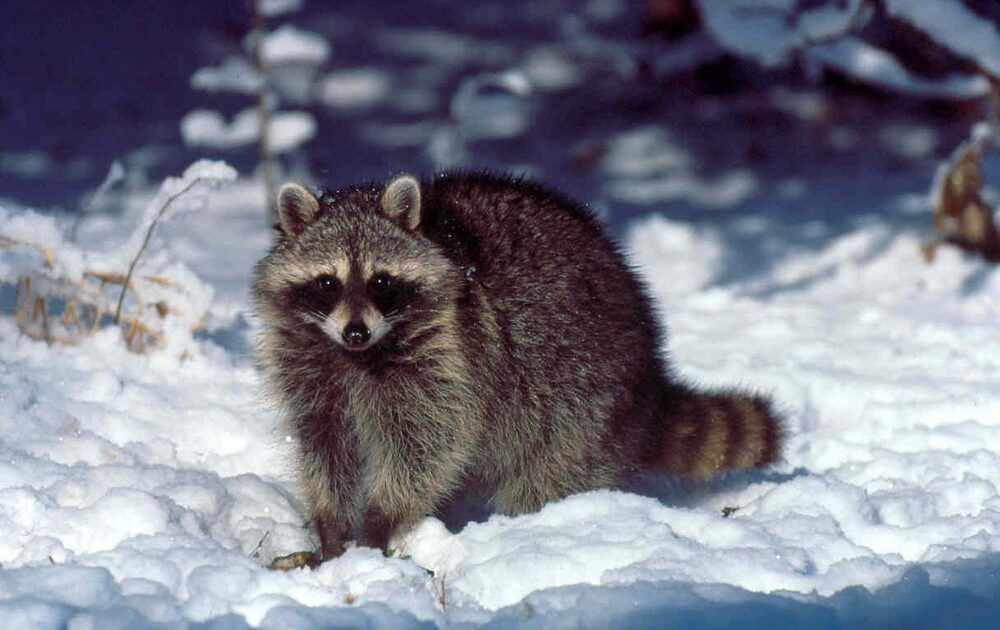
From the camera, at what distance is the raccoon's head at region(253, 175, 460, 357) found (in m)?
2.77

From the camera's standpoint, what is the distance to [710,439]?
3170 mm

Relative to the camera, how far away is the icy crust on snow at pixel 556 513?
86.0 inches

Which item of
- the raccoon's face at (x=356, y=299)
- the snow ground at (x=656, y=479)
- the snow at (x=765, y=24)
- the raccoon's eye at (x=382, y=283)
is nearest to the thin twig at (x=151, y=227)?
the snow ground at (x=656, y=479)

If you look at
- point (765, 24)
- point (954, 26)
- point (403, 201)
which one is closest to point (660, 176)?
point (765, 24)

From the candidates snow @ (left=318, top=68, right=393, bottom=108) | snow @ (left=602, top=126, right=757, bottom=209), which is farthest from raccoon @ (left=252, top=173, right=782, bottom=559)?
snow @ (left=318, top=68, right=393, bottom=108)

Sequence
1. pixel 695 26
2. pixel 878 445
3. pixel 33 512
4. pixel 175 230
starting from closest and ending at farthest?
1. pixel 33 512
2. pixel 878 445
3. pixel 175 230
4. pixel 695 26

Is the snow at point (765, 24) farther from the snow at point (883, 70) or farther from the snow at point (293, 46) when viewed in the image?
the snow at point (293, 46)

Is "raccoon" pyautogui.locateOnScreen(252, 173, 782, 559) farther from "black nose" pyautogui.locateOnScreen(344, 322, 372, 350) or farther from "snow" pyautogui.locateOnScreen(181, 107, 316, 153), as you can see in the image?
"snow" pyautogui.locateOnScreen(181, 107, 316, 153)

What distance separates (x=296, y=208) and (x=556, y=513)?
3.10ft

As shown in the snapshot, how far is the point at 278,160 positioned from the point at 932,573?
187 inches

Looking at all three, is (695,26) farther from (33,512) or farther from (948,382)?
(33,512)

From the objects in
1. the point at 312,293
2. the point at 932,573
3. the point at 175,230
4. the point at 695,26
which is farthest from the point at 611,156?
the point at 932,573

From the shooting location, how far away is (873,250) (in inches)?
196

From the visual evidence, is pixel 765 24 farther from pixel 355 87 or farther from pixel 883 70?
pixel 355 87
